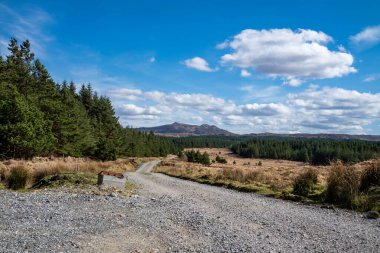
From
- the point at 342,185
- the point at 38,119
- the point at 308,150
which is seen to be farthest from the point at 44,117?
the point at 308,150

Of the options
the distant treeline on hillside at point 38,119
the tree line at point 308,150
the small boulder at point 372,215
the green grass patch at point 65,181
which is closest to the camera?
the small boulder at point 372,215

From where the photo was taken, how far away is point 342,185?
45.4ft

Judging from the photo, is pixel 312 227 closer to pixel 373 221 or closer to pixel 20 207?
pixel 373 221

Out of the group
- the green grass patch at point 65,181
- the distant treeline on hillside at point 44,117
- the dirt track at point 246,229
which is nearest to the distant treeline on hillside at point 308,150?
the distant treeline on hillside at point 44,117

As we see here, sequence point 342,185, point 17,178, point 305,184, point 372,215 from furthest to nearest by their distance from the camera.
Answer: point 17,178
point 305,184
point 342,185
point 372,215

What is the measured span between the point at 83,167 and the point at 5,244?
21654 mm

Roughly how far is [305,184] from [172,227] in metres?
9.43

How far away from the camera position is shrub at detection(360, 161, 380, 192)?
46.0 feet

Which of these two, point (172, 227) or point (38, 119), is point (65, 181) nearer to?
point (172, 227)

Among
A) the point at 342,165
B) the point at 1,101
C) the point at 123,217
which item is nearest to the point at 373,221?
the point at 342,165

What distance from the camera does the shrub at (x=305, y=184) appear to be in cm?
1631

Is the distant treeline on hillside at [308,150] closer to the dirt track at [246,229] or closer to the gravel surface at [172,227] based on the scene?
the dirt track at [246,229]

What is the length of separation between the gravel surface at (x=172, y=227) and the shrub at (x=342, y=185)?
4.37 feet

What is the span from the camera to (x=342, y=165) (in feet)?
48.2
